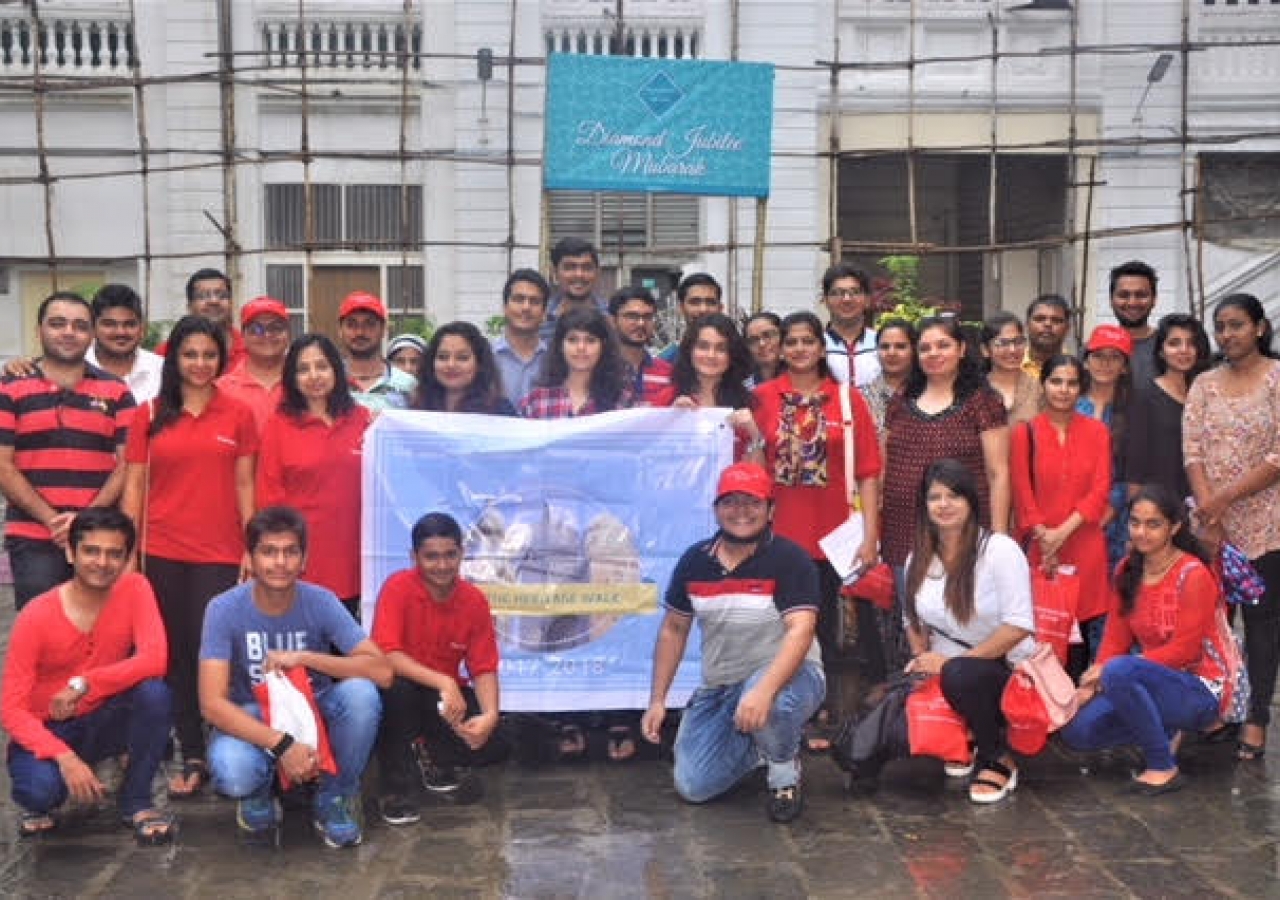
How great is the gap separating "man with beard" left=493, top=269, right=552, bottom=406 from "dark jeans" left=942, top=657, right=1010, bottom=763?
2.17m

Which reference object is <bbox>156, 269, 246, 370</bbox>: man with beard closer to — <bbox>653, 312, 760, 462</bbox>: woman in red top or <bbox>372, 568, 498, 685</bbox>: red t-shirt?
<bbox>372, 568, 498, 685</bbox>: red t-shirt

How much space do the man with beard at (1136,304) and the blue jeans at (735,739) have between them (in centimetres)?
235

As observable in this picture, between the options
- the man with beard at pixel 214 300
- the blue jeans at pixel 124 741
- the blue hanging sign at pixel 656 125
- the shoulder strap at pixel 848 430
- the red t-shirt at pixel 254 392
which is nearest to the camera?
the blue jeans at pixel 124 741

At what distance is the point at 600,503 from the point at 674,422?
42cm

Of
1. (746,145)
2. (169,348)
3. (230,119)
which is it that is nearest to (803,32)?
(746,145)

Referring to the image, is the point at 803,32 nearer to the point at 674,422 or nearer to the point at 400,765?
the point at 674,422

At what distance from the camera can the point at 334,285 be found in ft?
48.8

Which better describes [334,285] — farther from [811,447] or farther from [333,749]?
[333,749]

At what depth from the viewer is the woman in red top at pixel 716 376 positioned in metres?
5.62

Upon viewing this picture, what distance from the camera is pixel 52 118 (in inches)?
567

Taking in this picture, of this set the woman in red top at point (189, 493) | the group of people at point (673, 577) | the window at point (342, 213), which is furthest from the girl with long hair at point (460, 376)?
the window at point (342, 213)

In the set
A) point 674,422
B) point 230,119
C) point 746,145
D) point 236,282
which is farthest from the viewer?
point 236,282

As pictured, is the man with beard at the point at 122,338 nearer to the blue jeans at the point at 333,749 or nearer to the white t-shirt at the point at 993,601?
the blue jeans at the point at 333,749

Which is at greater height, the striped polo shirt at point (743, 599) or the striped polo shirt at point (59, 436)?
the striped polo shirt at point (59, 436)
